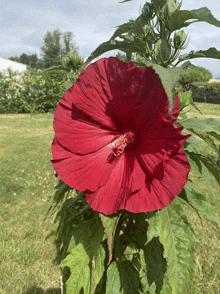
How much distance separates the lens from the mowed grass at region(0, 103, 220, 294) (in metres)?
2.33

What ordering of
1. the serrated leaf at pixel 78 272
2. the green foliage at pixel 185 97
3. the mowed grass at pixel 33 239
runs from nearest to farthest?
1. the green foliage at pixel 185 97
2. the serrated leaf at pixel 78 272
3. the mowed grass at pixel 33 239

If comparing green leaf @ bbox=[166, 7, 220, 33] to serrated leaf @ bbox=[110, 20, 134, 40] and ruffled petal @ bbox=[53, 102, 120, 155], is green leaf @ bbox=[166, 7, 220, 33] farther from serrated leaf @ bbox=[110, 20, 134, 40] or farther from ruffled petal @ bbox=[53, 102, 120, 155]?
ruffled petal @ bbox=[53, 102, 120, 155]

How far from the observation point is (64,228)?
1.52 meters

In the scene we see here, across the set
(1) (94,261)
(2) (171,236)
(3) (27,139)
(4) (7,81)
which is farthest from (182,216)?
(4) (7,81)

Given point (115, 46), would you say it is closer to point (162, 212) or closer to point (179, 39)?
point (179, 39)

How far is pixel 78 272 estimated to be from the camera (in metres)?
1.12

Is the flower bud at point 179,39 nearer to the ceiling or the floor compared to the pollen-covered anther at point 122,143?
nearer to the ceiling

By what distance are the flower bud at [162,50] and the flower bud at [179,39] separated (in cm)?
7

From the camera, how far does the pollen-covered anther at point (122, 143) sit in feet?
2.66

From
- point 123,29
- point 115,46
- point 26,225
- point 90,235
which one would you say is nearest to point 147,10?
point 123,29

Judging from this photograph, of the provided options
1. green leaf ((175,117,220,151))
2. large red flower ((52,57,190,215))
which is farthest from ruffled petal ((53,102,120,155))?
green leaf ((175,117,220,151))

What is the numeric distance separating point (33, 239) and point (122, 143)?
2641mm

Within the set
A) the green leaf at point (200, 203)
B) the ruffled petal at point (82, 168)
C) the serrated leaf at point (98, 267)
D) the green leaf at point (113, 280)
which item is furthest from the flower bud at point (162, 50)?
the green leaf at point (113, 280)

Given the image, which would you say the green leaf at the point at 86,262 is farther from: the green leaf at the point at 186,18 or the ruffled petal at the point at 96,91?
the green leaf at the point at 186,18
